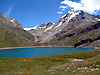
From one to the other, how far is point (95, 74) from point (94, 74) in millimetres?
193

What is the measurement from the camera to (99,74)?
2312 cm

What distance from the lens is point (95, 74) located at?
76.9 feet

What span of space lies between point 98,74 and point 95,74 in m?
0.57

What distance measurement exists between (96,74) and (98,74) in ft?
1.25

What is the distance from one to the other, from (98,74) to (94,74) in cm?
76

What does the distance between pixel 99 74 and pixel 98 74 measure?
0.64 ft

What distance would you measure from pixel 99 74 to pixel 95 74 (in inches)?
29.9

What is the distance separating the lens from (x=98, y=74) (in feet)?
76.2

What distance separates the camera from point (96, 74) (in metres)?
23.3

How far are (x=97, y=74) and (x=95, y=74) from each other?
386 mm

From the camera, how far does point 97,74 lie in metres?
23.2

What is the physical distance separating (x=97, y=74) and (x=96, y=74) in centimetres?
19
